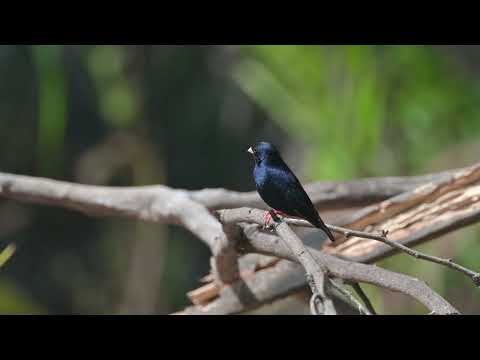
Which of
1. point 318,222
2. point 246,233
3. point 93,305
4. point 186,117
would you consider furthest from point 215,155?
point 318,222

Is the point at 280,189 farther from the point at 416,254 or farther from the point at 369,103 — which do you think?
the point at 369,103

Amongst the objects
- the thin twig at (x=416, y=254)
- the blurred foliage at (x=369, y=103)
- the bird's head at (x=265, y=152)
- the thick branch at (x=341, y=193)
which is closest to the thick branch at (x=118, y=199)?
the thick branch at (x=341, y=193)

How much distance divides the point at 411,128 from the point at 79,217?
9.85 feet

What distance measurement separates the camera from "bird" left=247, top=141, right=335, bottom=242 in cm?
222

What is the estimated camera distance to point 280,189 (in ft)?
7.43

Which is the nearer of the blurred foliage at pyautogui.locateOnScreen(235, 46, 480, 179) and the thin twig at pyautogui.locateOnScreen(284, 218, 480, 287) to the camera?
the thin twig at pyautogui.locateOnScreen(284, 218, 480, 287)

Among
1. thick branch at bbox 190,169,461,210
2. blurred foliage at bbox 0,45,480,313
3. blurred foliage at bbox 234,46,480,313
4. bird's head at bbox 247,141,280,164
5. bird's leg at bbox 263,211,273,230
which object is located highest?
blurred foliage at bbox 0,45,480,313

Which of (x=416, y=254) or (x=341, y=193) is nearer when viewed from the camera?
(x=416, y=254)

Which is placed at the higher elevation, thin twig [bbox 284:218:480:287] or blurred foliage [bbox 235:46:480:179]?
blurred foliage [bbox 235:46:480:179]

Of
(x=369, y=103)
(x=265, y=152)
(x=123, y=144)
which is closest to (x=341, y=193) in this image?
(x=369, y=103)

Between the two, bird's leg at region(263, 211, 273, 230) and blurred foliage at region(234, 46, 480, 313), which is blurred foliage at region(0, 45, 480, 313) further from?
bird's leg at region(263, 211, 273, 230)

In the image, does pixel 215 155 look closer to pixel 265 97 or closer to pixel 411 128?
pixel 265 97

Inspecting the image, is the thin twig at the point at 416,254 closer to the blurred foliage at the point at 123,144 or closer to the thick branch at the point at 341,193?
the thick branch at the point at 341,193

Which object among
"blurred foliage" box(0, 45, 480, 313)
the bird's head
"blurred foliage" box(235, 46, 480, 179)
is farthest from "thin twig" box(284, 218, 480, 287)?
"blurred foliage" box(0, 45, 480, 313)
